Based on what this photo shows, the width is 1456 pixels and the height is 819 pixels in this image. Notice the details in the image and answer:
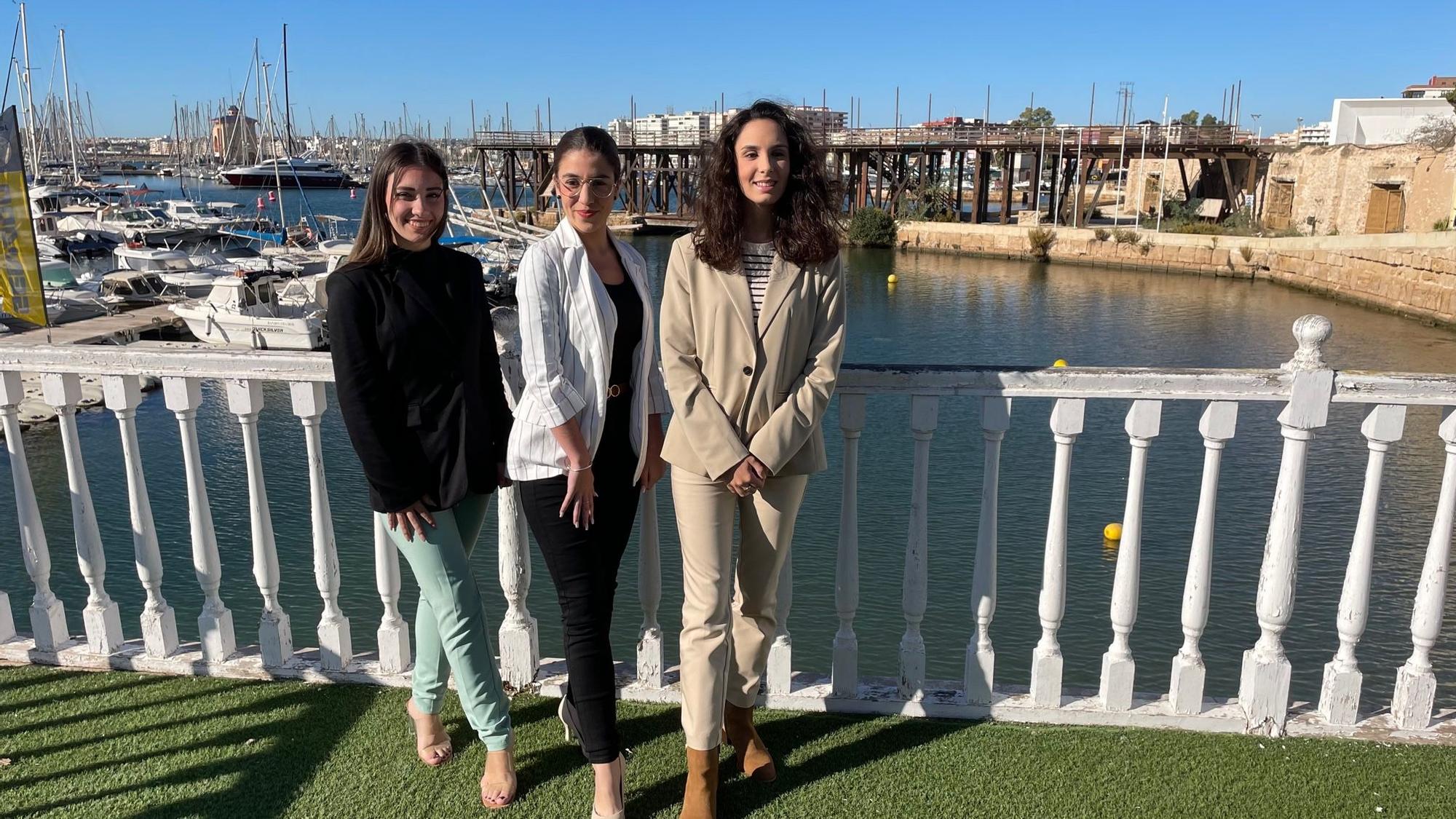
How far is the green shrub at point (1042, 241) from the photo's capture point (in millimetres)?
A: 32719

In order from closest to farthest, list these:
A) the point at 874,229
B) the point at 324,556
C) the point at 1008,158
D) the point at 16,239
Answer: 1. the point at 324,556
2. the point at 16,239
3. the point at 874,229
4. the point at 1008,158

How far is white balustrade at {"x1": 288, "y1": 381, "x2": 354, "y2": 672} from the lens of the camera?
8.86 feet

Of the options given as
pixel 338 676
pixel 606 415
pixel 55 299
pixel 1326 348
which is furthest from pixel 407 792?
pixel 55 299

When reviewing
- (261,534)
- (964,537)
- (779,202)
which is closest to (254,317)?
(964,537)

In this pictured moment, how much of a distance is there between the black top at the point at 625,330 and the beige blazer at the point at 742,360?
0.22 feet

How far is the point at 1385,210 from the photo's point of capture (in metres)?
28.9

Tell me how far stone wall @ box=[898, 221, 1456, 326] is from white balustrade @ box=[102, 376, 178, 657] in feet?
78.1

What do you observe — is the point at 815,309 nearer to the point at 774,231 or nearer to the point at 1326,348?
the point at 774,231

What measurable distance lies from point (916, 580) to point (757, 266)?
41.8 inches

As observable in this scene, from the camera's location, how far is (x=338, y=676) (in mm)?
2943

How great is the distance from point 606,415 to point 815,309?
539mm

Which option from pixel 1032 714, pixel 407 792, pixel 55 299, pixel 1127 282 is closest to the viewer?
pixel 407 792

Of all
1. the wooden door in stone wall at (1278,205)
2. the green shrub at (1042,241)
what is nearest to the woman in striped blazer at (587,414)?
the green shrub at (1042,241)

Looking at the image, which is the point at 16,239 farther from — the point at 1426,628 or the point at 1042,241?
the point at 1042,241
